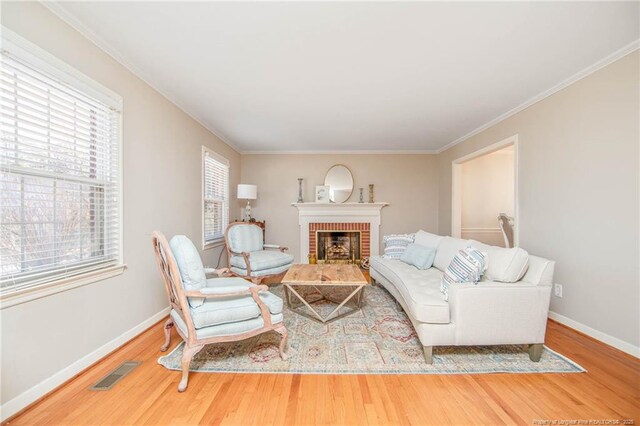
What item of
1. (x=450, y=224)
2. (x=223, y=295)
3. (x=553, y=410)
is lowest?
(x=553, y=410)

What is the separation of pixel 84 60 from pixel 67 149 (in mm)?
690

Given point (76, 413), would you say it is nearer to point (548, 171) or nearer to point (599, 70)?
point (548, 171)

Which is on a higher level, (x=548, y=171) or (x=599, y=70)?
(x=599, y=70)

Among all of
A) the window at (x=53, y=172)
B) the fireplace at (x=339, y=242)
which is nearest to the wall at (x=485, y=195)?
the fireplace at (x=339, y=242)

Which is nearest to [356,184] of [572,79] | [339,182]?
[339,182]

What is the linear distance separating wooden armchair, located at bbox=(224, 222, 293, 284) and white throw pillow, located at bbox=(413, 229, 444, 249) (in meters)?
1.97

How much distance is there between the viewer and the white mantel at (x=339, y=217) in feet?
18.0

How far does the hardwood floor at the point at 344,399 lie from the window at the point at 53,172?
835 millimetres

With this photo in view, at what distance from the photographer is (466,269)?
2.21 metres

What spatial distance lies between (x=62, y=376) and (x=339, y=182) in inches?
186

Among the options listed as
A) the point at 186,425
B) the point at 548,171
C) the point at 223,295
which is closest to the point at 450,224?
the point at 548,171

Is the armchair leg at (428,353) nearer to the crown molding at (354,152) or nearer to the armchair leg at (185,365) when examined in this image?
the armchair leg at (185,365)

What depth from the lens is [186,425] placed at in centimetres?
146

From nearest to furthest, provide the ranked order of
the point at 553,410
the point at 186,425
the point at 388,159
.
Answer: the point at 186,425 → the point at 553,410 → the point at 388,159
